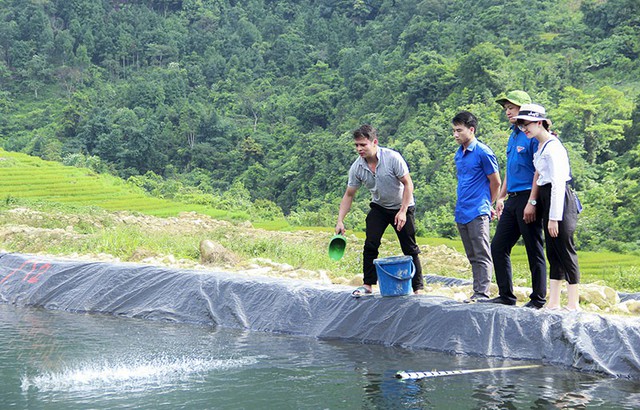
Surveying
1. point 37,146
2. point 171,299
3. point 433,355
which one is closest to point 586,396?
point 433,355

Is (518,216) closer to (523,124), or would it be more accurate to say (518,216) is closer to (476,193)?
(476,193)

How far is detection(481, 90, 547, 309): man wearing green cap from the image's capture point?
473 centimetres

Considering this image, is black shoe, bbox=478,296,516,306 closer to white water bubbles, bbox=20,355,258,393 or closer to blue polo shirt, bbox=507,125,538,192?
blue polo shirt, bbox=507,125,538,192

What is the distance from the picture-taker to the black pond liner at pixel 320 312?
4.56 m

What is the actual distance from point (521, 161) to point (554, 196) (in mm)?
429

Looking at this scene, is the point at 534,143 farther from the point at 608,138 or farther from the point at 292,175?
the point at 292,175

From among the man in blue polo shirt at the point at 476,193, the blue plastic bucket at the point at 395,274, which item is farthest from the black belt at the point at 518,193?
the blue plastic bucket at the point at 395,274

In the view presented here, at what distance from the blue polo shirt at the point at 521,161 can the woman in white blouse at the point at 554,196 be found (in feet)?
0.46

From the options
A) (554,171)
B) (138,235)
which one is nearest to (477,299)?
(554,171)

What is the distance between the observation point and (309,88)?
3900 cm

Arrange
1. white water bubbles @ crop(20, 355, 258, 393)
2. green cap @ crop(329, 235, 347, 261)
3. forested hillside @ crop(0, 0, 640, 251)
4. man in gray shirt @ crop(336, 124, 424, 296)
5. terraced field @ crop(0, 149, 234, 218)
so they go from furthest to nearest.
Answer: forested hillside @ crop(0, 0, 640, 251)
terraced field @ crop(0, 149, 234, 218)
green cap @ crop(329, 235, 347, 261)
man in gray shirt @ crop(336, 124, 424, 296)
white water bubbles @ crop(20, 355, 258, 393)

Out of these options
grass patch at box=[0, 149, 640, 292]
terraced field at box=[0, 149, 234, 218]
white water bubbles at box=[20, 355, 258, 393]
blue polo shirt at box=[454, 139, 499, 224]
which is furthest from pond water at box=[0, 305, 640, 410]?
terraced field at box=[0, 149, 234, 218]

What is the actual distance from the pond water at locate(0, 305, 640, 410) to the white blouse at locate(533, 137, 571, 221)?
99 centimetres

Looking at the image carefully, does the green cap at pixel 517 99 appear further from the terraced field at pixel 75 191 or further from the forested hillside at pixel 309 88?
the terraced field at pixel 75 191
